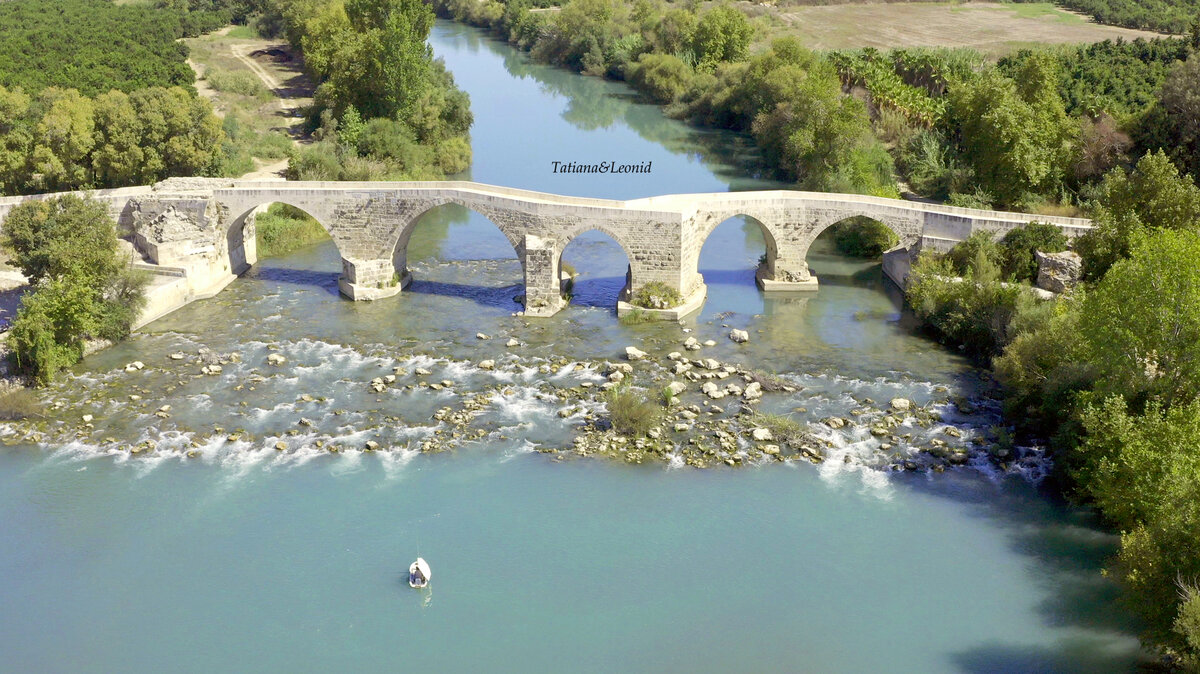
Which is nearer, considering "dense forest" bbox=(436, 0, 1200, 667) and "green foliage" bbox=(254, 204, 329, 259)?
"dense forest" bbox=(436, 0, 1200, 667)

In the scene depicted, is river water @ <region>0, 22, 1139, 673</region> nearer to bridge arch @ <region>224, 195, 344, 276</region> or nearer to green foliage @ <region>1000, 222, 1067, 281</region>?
bridge arch @ <region>224, 195, 344, 276</region>

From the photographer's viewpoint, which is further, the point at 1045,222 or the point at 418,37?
the point at 418,37

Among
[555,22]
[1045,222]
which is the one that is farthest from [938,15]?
[1045,222]

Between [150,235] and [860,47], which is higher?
[860,47]

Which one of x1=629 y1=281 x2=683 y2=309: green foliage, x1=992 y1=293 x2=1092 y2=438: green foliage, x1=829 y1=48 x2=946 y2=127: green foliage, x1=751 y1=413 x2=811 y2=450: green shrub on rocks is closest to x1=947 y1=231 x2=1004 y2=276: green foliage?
x1=992 y1=293 x2=1092 y2=438: green foliage

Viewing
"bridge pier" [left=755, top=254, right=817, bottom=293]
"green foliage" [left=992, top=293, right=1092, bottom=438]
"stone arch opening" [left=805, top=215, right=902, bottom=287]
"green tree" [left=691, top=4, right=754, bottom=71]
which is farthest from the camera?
"green tree" [left=691, top=4, right=754, bottom=71]

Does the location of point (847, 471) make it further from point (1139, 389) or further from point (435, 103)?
point (435, 103)

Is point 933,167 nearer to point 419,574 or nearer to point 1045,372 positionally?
point 1045,372
